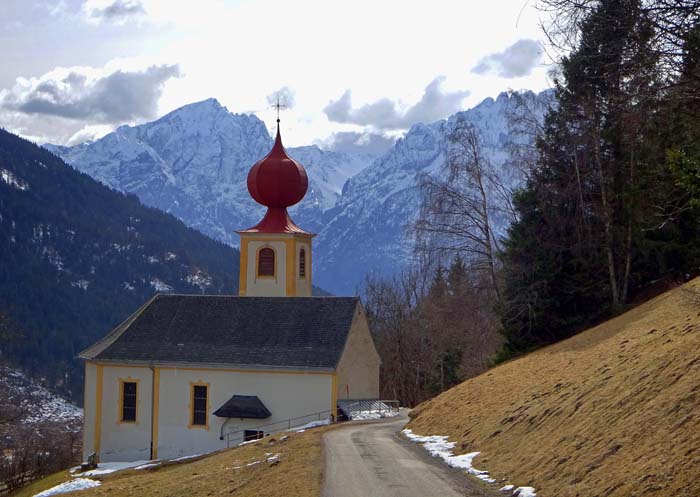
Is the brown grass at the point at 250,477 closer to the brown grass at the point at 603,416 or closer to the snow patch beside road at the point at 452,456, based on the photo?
the snow patch beside road at the point at 452,456

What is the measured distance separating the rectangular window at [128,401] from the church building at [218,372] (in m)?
0.04

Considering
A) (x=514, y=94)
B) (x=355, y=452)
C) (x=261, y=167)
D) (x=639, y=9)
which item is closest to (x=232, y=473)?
(x=355, y=452)

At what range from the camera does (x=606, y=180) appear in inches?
1240

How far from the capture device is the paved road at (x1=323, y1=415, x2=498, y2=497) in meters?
15.8

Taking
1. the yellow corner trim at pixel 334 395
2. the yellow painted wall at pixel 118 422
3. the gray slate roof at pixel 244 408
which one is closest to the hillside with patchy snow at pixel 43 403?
the yellow painted wall at pixel 118 422

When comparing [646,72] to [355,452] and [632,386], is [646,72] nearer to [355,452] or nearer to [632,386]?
[632,386]

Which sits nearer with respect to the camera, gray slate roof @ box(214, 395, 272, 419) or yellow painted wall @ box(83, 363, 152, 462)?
gray slate roof @ box(214, 395, 272, 419)

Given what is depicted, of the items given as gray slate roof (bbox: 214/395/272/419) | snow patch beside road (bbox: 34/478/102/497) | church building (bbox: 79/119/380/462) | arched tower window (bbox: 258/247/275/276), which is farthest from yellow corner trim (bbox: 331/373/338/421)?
arched tower window (bbox: 258/247/275/276)

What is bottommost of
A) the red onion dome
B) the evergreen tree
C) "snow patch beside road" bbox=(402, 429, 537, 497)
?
"snow patch beside road" bbox=(402, 429, 537, 497)

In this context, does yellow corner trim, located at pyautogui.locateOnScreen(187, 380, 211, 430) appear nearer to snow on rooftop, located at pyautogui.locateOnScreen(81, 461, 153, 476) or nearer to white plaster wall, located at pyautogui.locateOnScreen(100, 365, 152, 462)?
white plaster wall, located at pyautogui.locateOnScreen(100, 365, 152, 462)

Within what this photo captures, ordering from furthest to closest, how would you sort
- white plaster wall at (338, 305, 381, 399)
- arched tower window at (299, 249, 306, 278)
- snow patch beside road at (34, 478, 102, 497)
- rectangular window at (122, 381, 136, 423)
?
arched tower window at (299, 249, 306, 278)
rectangular window at (122, 381, 136, 423)
white plaster wall at (338, 305, 381, 399)
snow patch beside road at (34, 478, 102, 497)

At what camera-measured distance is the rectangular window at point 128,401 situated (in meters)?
38.7

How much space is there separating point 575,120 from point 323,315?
1339 cm

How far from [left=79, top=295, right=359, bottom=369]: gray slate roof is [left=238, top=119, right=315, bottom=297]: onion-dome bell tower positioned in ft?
12.8
